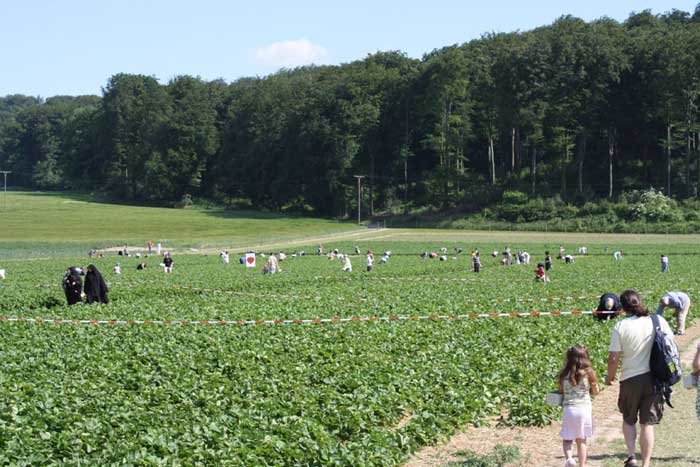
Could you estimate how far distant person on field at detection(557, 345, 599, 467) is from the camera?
33.2 feet

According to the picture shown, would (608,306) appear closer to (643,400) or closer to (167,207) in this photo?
(643,400)

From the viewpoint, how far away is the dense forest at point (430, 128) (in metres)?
99.6

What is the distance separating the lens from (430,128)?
12275 cm

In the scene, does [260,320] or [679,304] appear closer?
[679,304]

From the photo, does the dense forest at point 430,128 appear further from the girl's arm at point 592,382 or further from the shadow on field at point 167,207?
the girl's arm at point 592,382

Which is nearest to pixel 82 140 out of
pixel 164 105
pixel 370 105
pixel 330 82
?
pixel 164 105

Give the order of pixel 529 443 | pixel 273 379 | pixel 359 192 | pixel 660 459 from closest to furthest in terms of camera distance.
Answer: pixel 660 459, pixel 529 443, pixel 273 379, pixel 359 192

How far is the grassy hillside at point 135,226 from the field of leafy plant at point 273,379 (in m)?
63.2

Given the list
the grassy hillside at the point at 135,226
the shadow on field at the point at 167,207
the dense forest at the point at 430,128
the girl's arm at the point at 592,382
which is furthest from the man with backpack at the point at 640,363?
Answer: the shadow on field at the point at 167,207

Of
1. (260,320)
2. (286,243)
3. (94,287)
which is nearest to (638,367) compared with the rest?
(260,320)

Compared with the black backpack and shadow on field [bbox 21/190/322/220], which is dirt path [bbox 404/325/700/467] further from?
shadow on field [bbox 21/190/322/220]

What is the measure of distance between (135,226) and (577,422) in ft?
366

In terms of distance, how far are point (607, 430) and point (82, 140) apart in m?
173

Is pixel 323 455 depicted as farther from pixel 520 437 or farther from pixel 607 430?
pixel 607 430
